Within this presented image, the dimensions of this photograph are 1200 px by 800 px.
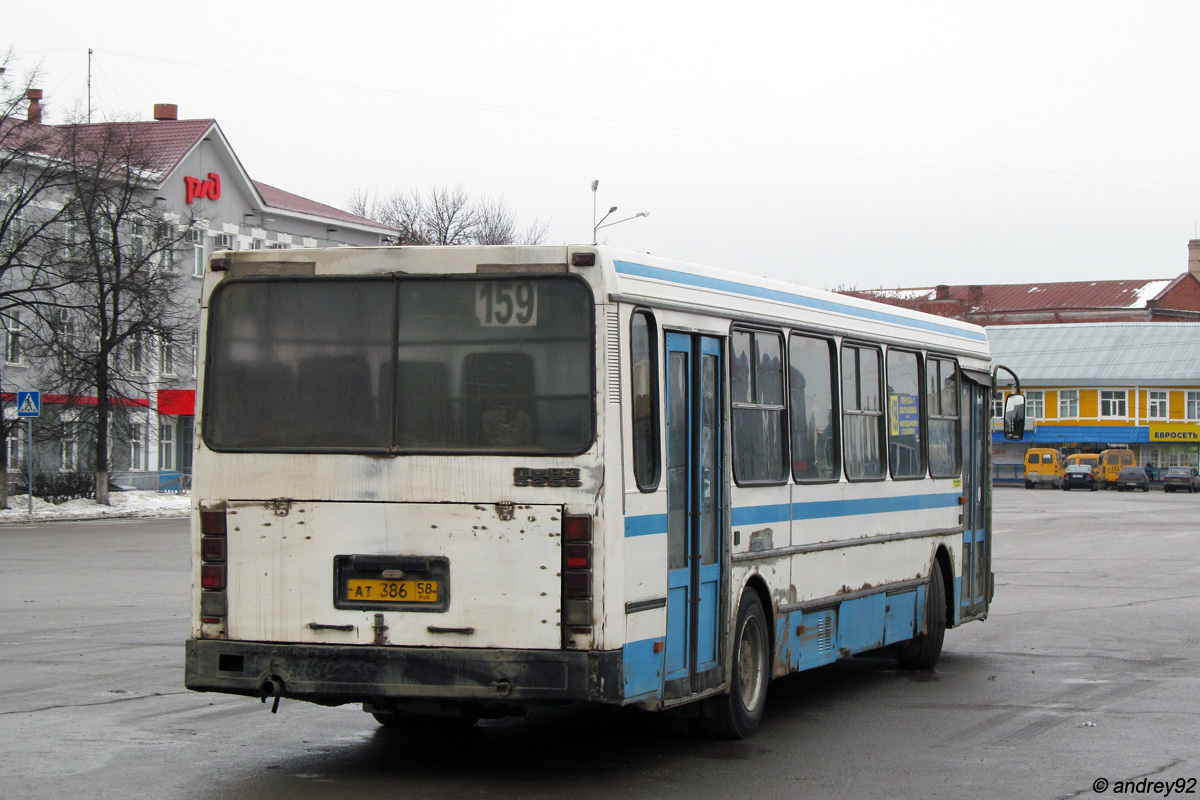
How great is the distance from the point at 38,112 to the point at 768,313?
34.3m

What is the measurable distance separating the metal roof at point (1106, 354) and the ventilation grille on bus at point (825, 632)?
83464mm

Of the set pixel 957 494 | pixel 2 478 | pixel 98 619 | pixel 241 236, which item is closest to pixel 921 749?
pixel 957 494

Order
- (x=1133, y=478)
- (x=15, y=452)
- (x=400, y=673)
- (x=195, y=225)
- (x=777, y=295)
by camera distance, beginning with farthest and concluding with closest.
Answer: (x=1133, y=478) < (x=195, y=225) < (x=15, y=452) < (x=777, y=295) < (x=400, y=673)

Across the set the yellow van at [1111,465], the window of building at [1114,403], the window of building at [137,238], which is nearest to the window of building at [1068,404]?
the window of building at [1114,403]

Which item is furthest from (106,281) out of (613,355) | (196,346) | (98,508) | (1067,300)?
(1067,300)

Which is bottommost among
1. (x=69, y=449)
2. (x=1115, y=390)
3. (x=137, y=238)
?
(x=69, y=449)

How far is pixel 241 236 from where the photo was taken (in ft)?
201

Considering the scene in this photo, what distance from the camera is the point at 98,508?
132 ft

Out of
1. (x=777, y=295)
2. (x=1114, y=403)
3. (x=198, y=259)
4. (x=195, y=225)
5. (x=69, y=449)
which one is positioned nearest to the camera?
(x=777, y=295)

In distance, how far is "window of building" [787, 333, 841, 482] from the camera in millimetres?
9961

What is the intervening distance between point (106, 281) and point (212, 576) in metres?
35.3

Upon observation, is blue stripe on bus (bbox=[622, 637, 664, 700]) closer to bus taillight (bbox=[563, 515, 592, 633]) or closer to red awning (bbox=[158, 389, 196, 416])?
bus taillight (bbox=[563, 515, 592, 633])

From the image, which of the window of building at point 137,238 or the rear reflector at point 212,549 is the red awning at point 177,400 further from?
the rear reflector at point 212,549

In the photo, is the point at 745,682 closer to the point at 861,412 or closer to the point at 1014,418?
the point at 861,412
